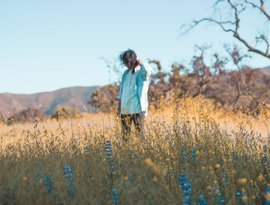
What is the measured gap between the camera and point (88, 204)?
3.70 meters

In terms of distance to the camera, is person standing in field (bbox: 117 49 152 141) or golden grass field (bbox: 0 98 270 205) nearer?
golden grass field (bbox: 0 98 270 205)

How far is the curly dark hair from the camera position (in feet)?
23.1

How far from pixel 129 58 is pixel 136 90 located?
545mm

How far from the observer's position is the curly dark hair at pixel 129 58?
705 cm

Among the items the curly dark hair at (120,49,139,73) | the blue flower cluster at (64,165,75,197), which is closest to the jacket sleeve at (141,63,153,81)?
the curly dark hair at (120,49,139,73)

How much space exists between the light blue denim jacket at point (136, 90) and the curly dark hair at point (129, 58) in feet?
0.42

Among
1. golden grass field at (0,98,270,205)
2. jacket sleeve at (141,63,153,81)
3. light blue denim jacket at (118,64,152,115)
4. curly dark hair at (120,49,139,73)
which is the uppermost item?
curly dark hair at (120,49,139,73)

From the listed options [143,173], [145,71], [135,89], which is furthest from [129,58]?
[143,173]

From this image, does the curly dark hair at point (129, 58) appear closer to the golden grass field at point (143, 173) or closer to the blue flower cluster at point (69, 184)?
the golden grass field at point (143, 173)

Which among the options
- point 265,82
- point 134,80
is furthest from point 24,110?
point 134,80

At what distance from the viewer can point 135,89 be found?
7.23 m

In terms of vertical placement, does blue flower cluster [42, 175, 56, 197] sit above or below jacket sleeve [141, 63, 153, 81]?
below

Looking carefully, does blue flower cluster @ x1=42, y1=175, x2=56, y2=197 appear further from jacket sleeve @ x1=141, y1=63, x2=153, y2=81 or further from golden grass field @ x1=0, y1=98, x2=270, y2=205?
jacket sleeve @ x1=141, y1=63, x2=153, y2=81

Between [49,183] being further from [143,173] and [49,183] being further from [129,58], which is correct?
[129,58]
